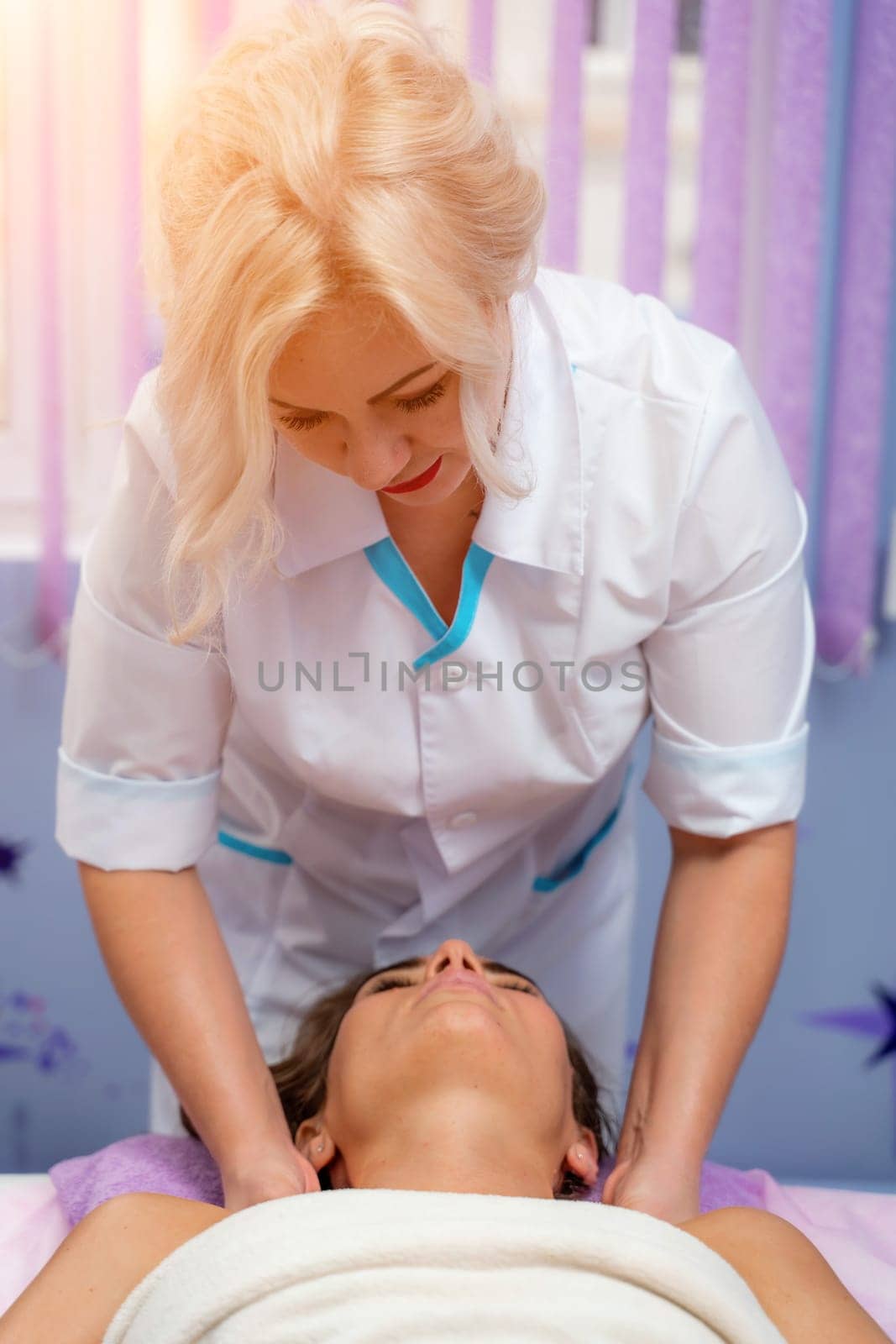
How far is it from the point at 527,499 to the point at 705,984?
19.3 inches

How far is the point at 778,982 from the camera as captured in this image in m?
2.41

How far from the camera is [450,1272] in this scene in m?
1.05

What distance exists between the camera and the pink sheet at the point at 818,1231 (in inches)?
55.7

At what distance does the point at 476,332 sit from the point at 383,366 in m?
0.08

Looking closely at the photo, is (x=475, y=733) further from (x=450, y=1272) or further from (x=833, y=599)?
(x=833, y=599)

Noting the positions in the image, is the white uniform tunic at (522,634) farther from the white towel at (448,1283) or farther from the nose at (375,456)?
the white towel at (448,1283)

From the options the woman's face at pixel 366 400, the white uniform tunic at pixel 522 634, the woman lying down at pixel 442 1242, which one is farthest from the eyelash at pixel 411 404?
the woman lying down at pixel 442 1242

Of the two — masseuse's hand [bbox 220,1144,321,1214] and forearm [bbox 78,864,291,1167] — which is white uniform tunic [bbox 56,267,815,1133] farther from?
masseuse's hand [bbox 220,1144,321,1214]

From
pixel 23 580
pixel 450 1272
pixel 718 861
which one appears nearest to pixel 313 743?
pixel 718 861

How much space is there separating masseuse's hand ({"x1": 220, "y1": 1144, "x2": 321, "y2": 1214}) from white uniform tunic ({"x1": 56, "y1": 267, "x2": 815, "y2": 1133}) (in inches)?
11.6

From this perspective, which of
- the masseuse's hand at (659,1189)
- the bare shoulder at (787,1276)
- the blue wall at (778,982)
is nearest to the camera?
the bare shoulder at (787,1276)

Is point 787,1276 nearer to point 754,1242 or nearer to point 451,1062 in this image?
point 754,1242

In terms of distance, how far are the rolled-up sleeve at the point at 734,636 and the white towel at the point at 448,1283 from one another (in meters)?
0.42

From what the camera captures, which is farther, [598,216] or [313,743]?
[598,216]
